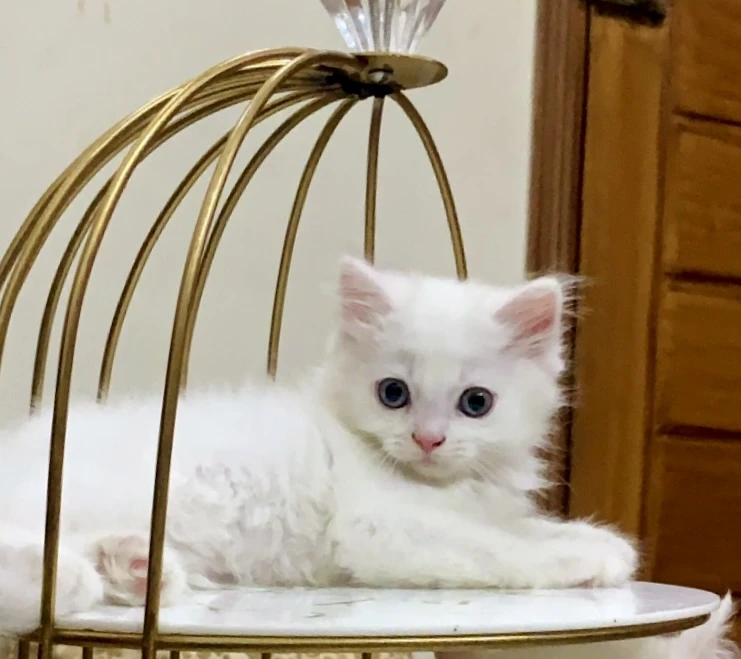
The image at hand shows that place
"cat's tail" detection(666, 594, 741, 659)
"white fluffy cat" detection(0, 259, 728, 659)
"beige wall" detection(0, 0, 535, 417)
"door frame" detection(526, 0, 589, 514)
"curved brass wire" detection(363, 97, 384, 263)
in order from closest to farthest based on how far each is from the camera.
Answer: "white fluffy cat" detection(0, 259, 728, 659) < "cat's tail" detection(666, 594, 741, 659) < "curved brass wire" detection(363, 97, 384, 263) < "beige wall" detection(0, 0, 535, 417) < "door frame" detection(526, 0, 589, 514)

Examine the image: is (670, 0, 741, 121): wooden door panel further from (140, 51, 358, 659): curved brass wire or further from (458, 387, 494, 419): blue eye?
(140, 51, 358, 659): curved brass wire

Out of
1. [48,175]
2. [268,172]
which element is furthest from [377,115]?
[48,175]

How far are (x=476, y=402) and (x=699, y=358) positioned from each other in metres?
0.72

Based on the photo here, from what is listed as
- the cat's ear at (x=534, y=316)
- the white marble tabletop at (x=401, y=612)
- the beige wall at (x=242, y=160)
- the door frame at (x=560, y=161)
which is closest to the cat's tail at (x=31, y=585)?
the white marble tabletop at (x=401, y=612)

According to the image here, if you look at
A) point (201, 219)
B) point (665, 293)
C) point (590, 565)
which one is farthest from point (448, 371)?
point (665, 293)

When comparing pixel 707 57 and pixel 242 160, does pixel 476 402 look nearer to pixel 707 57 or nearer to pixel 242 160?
pixel 242 160

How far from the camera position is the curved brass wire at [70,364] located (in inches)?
17.9

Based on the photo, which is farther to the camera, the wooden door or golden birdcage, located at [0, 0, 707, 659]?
the wooden door

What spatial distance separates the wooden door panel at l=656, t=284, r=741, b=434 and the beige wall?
0.80 feet

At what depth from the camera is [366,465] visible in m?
0.71

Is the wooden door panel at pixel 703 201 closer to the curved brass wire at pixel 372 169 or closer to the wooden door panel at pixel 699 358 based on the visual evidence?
the wooden door panel at pixel 699 358

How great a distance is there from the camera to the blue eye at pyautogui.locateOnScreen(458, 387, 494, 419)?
72 cm

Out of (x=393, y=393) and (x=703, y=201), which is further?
(x=703, y=201)

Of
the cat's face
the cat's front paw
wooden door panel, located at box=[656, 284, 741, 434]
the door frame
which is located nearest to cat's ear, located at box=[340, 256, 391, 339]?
the cat's face
